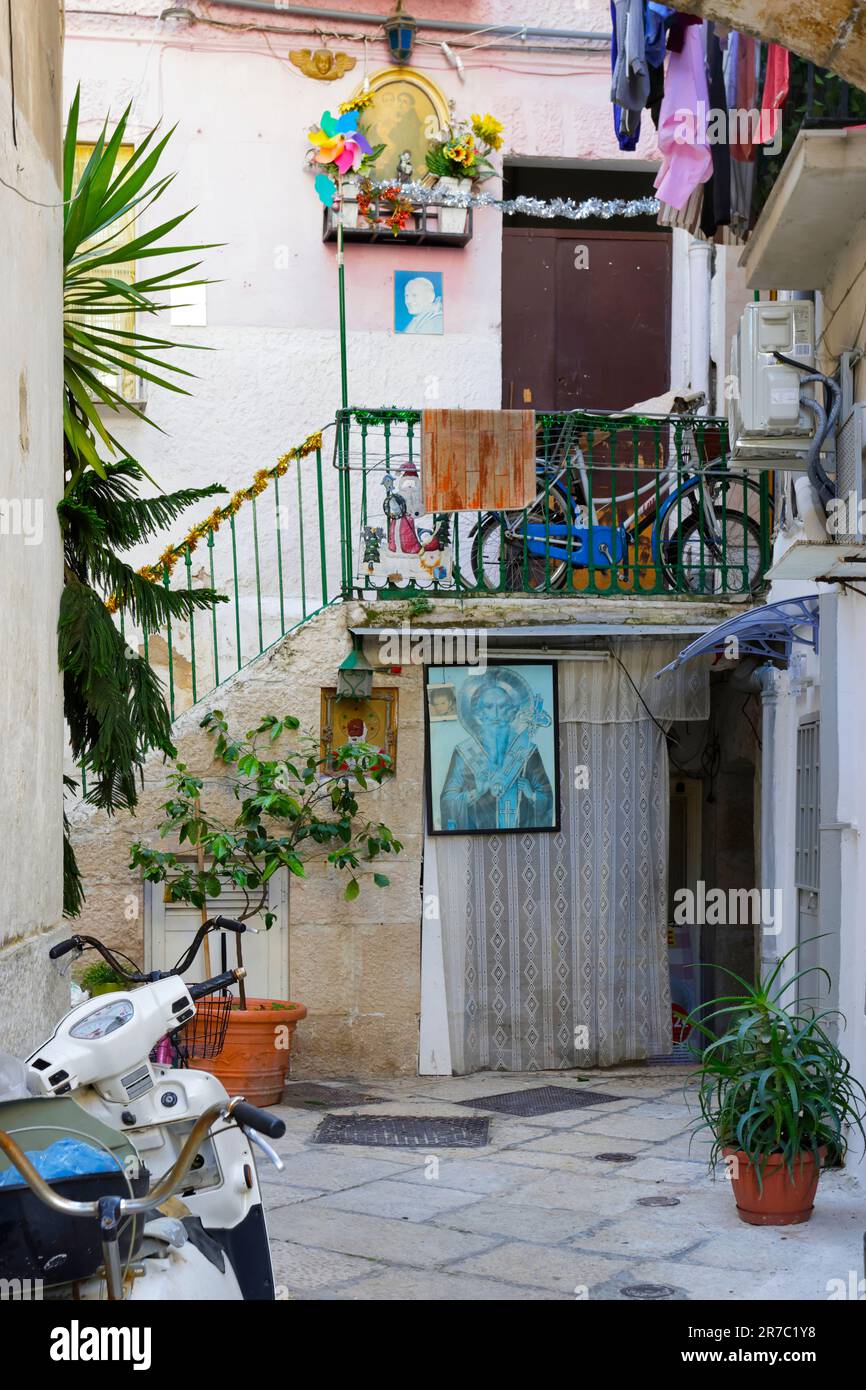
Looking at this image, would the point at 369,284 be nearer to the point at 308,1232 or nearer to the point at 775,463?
the point at 775,463

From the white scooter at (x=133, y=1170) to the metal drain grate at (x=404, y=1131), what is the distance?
10.3 feet

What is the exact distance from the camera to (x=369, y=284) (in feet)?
33.8

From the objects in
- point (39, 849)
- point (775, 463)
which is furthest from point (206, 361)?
point (39, 849)

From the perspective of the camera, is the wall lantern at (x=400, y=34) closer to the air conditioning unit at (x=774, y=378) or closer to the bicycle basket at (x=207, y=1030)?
the air conditioning unit at (x=774, y=378)

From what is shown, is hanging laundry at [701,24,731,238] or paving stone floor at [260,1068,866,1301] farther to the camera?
hanging laundry at [701,24,731,238]

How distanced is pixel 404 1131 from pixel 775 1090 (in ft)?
7.95

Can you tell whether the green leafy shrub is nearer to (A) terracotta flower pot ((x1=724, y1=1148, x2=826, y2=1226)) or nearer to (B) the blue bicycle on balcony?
(B) the blue bicycle on balcony

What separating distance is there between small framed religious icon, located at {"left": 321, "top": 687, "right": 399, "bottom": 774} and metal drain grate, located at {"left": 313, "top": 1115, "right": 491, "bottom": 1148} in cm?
205

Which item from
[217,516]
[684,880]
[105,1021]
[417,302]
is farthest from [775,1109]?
[417,302]

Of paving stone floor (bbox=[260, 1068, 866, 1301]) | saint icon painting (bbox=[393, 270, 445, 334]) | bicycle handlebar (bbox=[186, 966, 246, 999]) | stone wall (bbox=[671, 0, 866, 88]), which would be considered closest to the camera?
bicycle handlebar (bbox=[186, 966, 246, 999])

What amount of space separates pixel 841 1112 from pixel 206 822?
3900 millimetres

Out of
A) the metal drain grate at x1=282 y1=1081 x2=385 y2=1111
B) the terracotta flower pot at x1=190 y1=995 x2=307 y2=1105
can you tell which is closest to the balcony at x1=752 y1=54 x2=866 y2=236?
the terracotta flower pot at x1=190 y1=995 x2=307 y2=1105

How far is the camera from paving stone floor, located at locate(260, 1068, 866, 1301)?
201 inches

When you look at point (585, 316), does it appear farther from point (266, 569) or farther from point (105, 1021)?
point (105, 1021)
